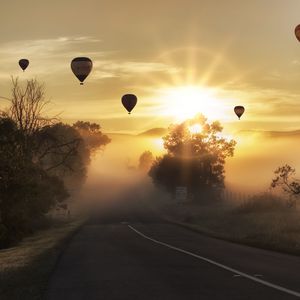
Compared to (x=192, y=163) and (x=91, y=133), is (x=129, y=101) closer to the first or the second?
(x=192, y=163)

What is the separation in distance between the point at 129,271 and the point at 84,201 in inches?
3862

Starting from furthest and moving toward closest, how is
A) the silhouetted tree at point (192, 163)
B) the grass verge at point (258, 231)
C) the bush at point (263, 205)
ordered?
the silhouetted tree at point (192, 163) < the bush at point (263, 205) < the grass verge at point (258, 231)

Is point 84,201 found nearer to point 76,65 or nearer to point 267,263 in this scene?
point 76,65

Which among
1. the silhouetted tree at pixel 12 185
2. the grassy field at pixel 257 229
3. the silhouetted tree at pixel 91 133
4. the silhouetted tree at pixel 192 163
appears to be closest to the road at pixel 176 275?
the grassy field at pixel 257 229

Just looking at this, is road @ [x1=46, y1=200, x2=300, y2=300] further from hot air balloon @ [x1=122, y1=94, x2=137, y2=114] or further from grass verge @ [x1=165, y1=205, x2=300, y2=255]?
hot air balloon @ [x1=122, y1=94, x2=137, y2=114]

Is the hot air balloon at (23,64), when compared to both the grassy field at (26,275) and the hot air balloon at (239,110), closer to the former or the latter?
the hot air balloon at (239,110)

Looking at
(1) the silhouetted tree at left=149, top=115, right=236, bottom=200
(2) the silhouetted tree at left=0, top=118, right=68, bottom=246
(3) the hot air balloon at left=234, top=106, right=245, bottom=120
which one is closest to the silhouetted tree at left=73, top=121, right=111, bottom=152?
(1) the silhouetted tree at left=149, top=115, right=236, bottom=200

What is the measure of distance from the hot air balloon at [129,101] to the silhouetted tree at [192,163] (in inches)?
1366

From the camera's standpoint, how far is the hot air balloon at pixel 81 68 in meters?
42.4

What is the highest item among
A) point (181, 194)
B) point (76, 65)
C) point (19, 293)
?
point (76, 65)

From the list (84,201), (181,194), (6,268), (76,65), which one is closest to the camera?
(6,268)

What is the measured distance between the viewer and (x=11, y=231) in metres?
35.1

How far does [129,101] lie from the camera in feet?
156

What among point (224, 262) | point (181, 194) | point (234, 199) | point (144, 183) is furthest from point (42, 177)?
point (144, 183)
